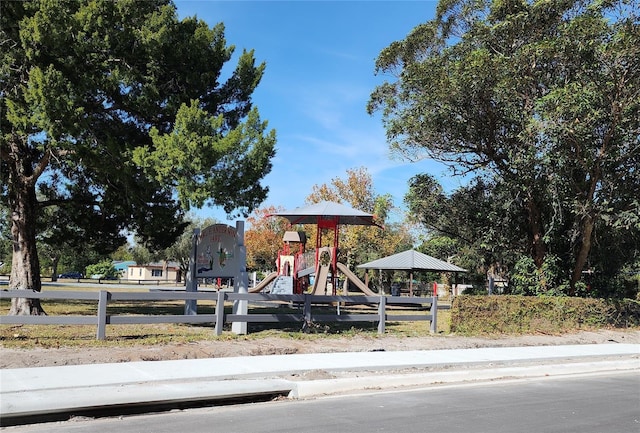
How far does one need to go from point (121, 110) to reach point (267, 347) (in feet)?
30.6

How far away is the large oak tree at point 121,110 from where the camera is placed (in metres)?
14.2

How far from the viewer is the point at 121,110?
56.6ft

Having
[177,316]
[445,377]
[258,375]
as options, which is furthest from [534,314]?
[258,375]

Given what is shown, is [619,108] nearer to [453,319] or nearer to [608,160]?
[608,160]

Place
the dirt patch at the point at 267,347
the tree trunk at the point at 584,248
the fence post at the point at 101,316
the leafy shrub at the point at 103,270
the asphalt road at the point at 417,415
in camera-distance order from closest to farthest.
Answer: the asphalt road at the point at 417,415
the dirt patch at the point at 267,347
the fence post at the point at 101,316
the tree trunk at the point at 584,248
the leafy shrub at the point at 103,270

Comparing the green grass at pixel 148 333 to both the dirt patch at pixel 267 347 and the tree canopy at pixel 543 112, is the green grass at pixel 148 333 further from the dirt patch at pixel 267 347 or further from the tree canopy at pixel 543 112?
the tree canopy at pixel 543 112

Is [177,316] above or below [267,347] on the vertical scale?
above

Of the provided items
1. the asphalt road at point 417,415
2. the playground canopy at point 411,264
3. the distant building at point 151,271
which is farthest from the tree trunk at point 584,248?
the distant building at point 151,271

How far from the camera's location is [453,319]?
56.2 feet

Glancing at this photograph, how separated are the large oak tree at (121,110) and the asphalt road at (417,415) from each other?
7547 millimetres

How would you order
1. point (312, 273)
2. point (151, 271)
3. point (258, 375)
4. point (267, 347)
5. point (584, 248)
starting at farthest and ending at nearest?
point (151, 271) < point (312, 273) < point (584, 248) < point (267, 347) < point (258, 375)

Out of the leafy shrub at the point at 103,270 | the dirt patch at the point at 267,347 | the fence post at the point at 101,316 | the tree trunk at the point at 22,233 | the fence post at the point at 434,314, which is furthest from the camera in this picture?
the leafy shrub at the point at 103,270

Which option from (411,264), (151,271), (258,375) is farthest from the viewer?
(151,271)

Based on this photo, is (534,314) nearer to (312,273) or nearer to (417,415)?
(312,273)
